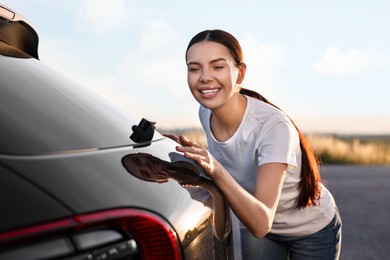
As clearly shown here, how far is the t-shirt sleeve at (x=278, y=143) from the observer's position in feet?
9.16

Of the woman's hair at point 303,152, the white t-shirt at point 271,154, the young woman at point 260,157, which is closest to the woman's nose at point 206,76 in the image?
the young woman at point 260,157

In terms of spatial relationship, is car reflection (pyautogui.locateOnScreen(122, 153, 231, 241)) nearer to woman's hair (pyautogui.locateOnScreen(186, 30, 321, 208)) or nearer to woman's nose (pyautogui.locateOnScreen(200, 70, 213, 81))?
woman's nose (pyautogui.locateOnScreen(200, 70, 213, 81))

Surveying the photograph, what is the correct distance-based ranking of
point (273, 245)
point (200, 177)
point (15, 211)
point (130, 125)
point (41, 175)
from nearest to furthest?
point (15, 211)
point (41, 175)
point (200, 177)
point (130, 125)
point (273, 245)

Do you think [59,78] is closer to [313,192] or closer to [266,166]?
[266,166]

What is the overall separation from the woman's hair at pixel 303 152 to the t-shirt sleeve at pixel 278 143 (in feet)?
0.52

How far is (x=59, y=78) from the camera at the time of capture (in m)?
2.62

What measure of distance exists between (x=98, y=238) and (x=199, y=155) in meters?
0.72

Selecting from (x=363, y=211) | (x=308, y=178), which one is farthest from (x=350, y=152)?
(x=308, y=178)

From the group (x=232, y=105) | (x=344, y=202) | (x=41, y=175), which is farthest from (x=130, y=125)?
(x=344, y=202)

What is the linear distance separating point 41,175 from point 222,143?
1.42 m

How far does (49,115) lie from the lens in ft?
7.07

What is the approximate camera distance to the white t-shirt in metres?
2.84

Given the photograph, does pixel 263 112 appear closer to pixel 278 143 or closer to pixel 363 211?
pixel 278 143

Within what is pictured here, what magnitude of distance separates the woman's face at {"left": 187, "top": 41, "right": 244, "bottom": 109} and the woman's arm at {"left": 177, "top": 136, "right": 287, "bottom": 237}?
387 mm
